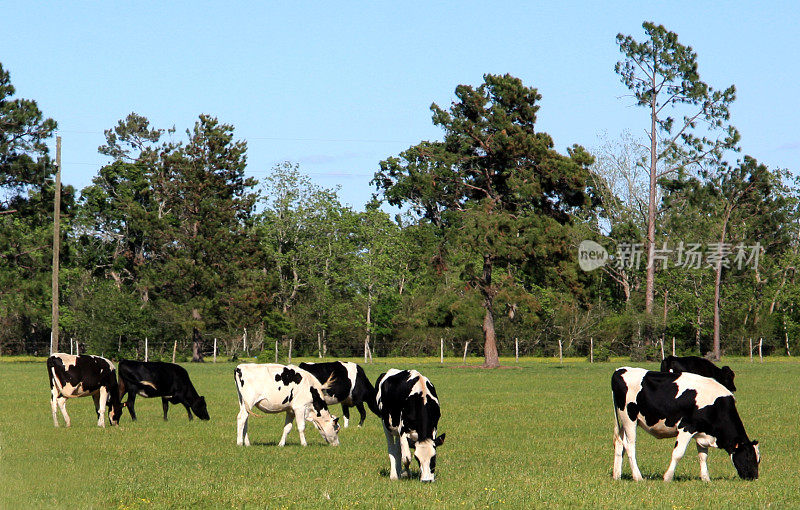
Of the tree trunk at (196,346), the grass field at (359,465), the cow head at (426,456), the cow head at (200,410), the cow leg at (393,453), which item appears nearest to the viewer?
the grass field at (359,465)

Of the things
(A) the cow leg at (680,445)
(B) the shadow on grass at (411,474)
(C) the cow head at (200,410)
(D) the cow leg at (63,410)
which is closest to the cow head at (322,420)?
(B) the shadow on grass at (411,474)

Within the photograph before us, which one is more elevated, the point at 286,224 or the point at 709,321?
the point at 286,224

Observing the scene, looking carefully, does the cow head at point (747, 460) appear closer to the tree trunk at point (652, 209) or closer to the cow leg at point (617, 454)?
the cow leg at point (617, 454)

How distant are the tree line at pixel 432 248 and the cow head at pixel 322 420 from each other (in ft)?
125

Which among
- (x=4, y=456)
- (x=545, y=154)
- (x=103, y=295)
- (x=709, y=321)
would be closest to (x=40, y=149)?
(x=103, y=295)

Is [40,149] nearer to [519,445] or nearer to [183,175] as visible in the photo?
[183,175]

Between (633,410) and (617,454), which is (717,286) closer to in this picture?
(617,454)

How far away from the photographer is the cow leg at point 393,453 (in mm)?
14047

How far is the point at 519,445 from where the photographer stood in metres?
19.2

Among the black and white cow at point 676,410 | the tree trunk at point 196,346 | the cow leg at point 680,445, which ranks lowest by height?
the tree trunk at point 196,346

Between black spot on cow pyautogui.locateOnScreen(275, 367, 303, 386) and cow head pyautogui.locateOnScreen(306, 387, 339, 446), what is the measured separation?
40cm

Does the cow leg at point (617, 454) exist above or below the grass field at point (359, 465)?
above

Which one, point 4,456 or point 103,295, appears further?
point 103,295

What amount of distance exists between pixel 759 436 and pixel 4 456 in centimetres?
1563
